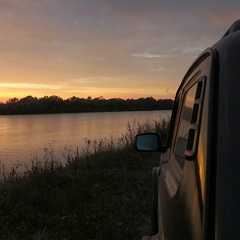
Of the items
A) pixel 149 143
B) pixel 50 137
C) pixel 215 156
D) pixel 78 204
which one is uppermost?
pixel 215 156

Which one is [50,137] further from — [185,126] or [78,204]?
[185,126]

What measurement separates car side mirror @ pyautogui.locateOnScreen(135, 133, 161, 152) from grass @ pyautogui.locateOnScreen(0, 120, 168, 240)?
2.09m

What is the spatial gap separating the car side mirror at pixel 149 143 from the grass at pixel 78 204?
209cm

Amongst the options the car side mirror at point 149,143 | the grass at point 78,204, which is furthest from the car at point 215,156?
the grass at point 78,204

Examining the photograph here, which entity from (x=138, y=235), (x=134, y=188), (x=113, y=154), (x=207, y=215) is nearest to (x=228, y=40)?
(x=207, y=215)

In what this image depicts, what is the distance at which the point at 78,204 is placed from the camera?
21.4 ft

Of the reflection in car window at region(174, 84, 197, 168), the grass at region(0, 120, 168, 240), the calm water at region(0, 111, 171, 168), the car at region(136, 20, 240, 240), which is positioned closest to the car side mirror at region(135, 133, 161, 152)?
the reflection in car window at region(174, 84, 197, 168)

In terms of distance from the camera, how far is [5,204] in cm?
615

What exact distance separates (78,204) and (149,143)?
358cm

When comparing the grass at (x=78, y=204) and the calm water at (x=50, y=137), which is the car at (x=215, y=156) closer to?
the grass at (x=78, y=204)

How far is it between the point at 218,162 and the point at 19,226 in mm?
4801

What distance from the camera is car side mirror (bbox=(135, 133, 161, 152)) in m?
3.28

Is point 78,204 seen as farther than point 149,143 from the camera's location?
Yes

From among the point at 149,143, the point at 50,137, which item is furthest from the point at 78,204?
the point at 50,137
